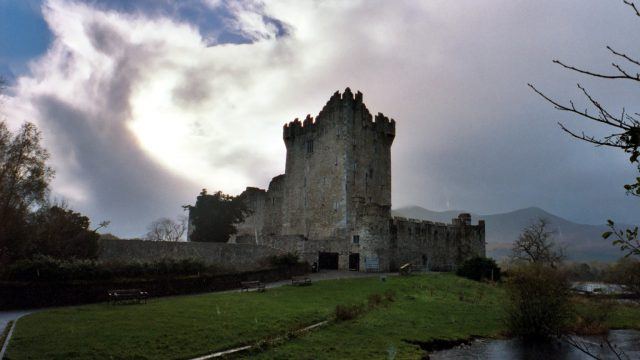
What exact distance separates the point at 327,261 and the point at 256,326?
2743 centimetres

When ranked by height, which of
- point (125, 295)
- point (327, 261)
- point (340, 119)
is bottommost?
point (125, 295)

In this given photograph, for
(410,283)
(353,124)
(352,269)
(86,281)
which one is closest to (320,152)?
(353,124)

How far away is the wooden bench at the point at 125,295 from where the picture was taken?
71.5 feet

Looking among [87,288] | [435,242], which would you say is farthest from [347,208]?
[87,288]

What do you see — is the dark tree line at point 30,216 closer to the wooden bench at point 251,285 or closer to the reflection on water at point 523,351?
the wooden bench at point 251,285

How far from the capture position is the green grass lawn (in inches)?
525

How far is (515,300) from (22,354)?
21.7 m

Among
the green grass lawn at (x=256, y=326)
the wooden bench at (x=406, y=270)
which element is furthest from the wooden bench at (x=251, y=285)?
the wooden bench at (x=406, y=270)

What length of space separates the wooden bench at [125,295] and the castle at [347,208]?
72.6 ft

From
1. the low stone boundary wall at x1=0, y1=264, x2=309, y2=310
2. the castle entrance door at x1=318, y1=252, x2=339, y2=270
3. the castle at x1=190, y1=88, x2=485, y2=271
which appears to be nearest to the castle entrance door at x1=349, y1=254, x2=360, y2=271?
the castle at x1=190, y1=88, x2=485, y2=271

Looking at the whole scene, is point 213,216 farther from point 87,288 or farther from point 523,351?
point 523,351

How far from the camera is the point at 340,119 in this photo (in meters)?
48.9

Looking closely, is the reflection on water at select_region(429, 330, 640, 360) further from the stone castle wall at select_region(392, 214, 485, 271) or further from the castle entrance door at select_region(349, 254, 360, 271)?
the stone castle wall at select_region(392, 214, 485, 271)

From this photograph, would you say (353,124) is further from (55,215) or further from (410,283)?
(55,215)
